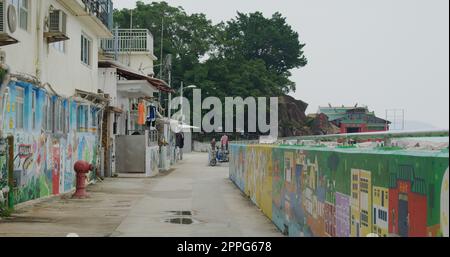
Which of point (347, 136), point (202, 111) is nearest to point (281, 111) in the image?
point (202, 111)

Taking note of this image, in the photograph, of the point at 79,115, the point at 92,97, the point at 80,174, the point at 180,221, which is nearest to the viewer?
the point at 180,221

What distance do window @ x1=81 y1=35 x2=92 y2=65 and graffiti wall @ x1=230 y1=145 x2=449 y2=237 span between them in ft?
34.3

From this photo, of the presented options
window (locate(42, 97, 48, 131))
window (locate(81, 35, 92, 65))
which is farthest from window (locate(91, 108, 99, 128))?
window (locate(42, 97, 48, 131))

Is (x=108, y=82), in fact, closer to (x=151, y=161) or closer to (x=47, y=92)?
(x=151, y=161)

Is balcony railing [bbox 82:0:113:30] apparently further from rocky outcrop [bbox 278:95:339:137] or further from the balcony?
rocky outcrop [bbox 278:95:339:137]

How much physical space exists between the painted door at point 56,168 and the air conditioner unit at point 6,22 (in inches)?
187

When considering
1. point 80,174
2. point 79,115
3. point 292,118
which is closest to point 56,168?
point 80,174

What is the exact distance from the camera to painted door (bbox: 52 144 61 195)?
15.6m

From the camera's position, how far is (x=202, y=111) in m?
60.0

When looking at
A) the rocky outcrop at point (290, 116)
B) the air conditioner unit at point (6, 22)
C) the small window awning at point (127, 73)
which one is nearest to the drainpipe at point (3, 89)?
the air conditioner unit at point (6, 22)

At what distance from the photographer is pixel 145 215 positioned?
490 inches

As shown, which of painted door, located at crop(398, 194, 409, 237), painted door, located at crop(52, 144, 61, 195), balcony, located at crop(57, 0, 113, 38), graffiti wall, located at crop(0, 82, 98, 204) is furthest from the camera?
balcony, located at crop(57, 0, 113, 38)

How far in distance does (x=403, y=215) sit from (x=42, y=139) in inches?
440

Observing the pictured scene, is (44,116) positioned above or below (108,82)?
below
